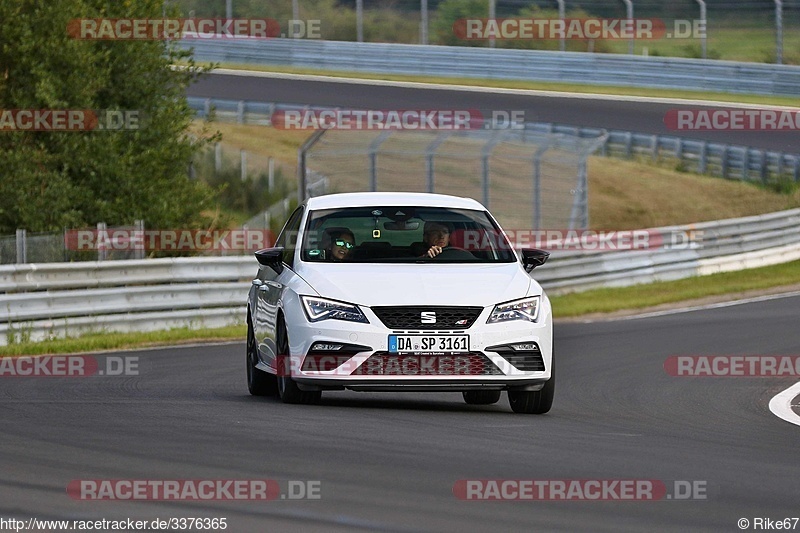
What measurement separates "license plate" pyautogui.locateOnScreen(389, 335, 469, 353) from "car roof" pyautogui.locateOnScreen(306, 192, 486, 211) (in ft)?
5.26

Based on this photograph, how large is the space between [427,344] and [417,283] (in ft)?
1.48

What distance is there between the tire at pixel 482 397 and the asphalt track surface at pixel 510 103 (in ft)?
75.7

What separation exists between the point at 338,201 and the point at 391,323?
180 centimetres

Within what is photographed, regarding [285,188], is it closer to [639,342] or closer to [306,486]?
[639,342]

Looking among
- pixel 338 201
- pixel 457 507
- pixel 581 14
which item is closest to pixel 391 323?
pixel 338 201

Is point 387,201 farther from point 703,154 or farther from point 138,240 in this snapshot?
point 703,154

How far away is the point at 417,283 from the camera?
1070 centimetres

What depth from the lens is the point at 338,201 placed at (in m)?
12.1

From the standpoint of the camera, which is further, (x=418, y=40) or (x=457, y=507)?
(x=418, y=40)

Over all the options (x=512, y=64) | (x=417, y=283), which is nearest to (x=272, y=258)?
(x=417, y=283)

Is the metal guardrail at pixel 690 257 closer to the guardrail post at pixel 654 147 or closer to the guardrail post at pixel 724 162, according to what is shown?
the guardrail post at pixel 724 162

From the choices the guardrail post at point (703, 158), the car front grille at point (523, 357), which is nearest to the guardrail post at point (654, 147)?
the guardrail post at point (703, 158)

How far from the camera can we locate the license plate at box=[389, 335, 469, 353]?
10516 millimetres

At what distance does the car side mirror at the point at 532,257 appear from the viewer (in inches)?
454
